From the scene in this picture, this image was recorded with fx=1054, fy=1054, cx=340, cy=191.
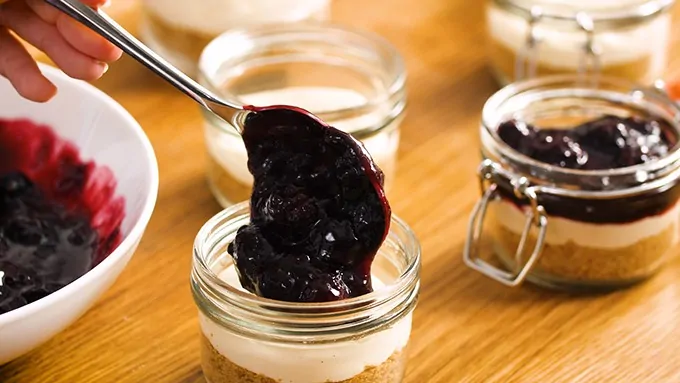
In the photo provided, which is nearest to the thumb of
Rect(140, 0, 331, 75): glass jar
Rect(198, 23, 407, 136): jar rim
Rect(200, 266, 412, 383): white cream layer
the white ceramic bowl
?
the white ceramic bowl

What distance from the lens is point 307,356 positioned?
0.96 metres

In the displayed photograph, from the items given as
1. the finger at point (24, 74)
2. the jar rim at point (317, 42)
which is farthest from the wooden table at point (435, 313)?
the finger at point (24, 74)

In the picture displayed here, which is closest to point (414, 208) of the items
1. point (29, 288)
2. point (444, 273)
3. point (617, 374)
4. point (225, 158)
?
point (444, 273)

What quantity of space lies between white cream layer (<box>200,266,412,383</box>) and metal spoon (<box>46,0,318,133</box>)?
0.68 feet

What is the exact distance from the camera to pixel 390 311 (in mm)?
983

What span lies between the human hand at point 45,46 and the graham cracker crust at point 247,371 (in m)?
0.34

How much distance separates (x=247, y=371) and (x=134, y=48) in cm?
33

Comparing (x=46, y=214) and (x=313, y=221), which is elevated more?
(x=313, y=221)

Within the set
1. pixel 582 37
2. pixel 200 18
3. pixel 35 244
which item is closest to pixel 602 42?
pixel 582 37

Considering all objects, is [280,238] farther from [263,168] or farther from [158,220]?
Result: [158,220]

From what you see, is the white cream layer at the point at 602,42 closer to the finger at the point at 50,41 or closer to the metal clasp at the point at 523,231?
A: the metal clasp at the point at 523,231

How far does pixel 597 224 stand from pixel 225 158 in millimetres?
479

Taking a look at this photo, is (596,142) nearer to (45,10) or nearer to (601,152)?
(601,152)

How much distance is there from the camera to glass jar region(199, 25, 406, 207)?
53.5 inches
